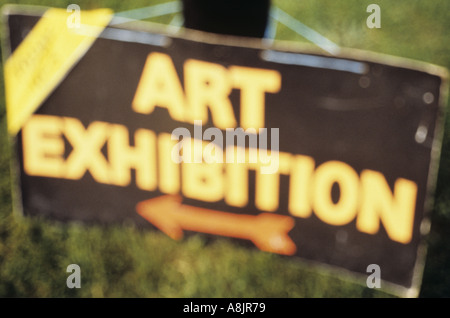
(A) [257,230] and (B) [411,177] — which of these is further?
(A) [257,230]

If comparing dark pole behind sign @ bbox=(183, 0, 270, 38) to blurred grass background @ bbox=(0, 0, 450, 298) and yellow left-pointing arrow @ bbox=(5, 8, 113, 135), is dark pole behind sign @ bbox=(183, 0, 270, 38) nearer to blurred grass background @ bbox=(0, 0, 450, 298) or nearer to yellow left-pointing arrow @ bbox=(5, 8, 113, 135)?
yellow left-pointing arrow @ bbox=(5, 8, 113, 135)

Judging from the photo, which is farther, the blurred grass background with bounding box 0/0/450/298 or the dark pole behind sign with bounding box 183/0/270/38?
the blurred grass background with bounding box 0/0/450/298

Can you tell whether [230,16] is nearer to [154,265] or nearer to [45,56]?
[45,56]

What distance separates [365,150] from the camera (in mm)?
1329

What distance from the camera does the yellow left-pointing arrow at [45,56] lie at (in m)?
1.43

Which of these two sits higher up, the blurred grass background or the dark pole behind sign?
the dark pole behind sign

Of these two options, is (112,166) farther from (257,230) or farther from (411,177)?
(411,177)

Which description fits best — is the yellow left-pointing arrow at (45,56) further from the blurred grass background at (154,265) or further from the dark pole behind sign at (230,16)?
the blurred grass background at (154,265)

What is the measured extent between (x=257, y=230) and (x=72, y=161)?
20.7 inches

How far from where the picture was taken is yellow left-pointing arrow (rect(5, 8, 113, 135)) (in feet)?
4.70

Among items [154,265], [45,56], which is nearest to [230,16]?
[45,56]

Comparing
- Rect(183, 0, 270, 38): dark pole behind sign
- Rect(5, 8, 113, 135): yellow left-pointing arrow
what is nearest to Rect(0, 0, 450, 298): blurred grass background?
Rect(5, 8, 113, 135): yellow left-pointing arrow

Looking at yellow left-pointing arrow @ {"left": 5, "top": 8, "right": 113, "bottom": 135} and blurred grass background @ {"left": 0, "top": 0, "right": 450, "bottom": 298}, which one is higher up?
yellow left-pointing arrow @ {"left": 5, "top": 8, "right": 113, "bottom": 135}

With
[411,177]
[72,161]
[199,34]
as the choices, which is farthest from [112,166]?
[411,177]
